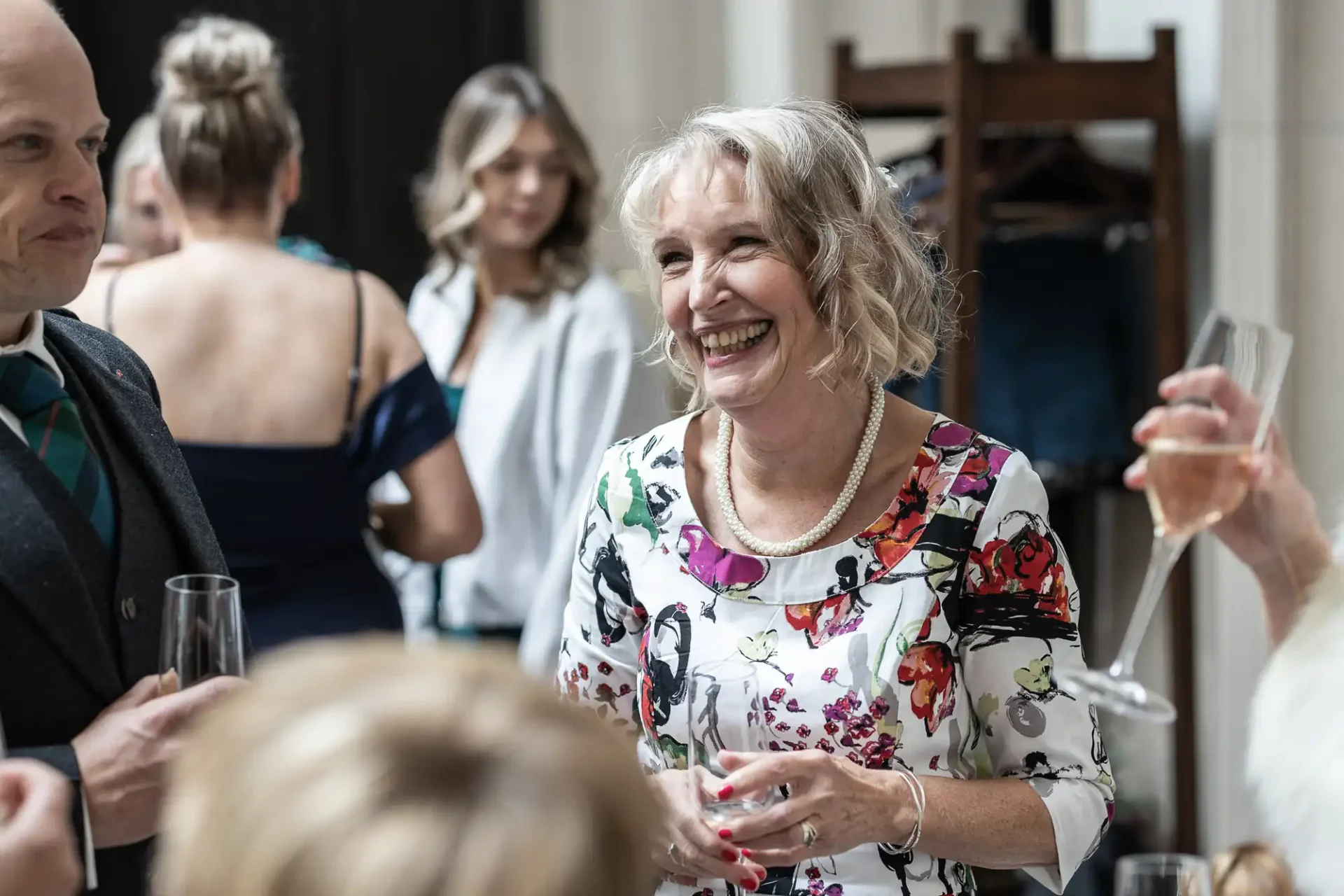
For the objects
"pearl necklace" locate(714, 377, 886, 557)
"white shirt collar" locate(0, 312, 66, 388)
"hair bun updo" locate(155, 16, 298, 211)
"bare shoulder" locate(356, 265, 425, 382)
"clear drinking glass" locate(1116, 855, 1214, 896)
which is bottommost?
"clear drinking glass" locate(1116, 855, 1214, 896)

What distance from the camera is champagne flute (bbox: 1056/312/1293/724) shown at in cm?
169

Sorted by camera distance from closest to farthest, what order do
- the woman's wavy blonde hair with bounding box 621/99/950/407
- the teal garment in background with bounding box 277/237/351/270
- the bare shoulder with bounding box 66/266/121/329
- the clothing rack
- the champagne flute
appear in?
the champagne flute → the woman's wavy blonde hair with bounding box 621/99/950/407 → the bare shoulder with bounding box 66/266/121/329 → the teal garment in background with bounding box 277/237/351/270 → the clothing rack

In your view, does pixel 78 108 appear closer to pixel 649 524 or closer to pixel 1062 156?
pixel 649 524

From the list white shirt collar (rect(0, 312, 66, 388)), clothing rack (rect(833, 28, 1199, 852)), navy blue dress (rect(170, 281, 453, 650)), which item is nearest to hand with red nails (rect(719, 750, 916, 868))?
white shirt collar (rect(0, 312, 66, 388))

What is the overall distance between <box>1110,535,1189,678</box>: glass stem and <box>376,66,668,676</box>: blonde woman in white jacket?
66.7 inches

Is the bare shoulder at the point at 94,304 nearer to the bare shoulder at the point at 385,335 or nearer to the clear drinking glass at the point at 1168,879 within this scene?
the bare shoulder at the point at 385,335

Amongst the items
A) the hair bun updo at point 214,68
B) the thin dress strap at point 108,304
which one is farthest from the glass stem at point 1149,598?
the hair bun updo at point 214,68

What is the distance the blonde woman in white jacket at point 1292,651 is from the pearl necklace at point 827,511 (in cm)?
29

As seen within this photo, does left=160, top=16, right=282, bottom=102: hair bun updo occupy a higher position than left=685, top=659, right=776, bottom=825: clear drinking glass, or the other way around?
left=160, top=16, right=282, bottom=102: hair bun updo

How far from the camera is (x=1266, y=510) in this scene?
1.85 metres

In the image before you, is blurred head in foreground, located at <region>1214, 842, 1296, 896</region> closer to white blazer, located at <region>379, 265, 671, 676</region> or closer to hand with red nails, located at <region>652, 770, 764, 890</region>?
hand with red nails, located at <region>652, 770, 764, 890</region>

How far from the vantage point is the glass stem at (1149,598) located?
5.34ft

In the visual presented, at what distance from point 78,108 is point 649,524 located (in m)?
0.76

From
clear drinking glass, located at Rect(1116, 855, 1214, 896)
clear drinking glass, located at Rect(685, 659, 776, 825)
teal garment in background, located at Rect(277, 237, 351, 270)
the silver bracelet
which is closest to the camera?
clear drinking glass, located at Rect(1116, 855, 1214, 896)
